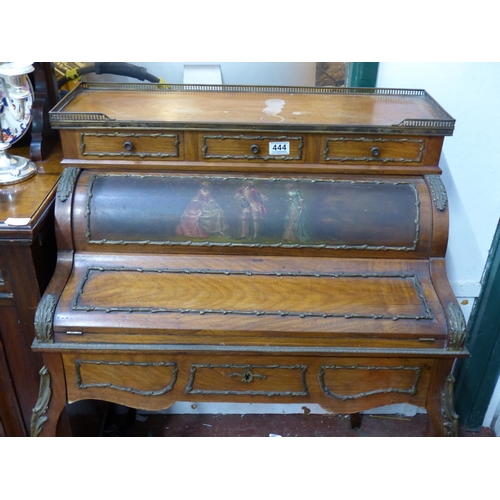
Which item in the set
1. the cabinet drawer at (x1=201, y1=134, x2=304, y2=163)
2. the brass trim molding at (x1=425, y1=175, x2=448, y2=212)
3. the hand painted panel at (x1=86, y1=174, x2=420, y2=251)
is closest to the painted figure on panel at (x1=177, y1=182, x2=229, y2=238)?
the hand painted panel at (x1=86, y1=174, x2=420, y2=251)

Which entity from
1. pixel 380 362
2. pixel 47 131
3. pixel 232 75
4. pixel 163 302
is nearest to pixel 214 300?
pixel 163 302

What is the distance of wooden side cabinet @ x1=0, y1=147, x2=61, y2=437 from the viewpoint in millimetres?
1713

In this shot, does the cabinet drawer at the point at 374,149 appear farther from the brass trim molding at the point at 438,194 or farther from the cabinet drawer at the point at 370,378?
the cabinet drawer at the point at 370,378

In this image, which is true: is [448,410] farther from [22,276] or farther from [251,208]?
[22,276]

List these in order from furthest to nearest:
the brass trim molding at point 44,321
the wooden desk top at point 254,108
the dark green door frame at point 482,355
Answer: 1. the dark green door frame at point 482,355
2. the wooden desk top at point 254,108
3. the brass trim molding at point 44,321

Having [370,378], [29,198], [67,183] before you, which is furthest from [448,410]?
[29,198]

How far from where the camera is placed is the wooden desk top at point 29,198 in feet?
5.48

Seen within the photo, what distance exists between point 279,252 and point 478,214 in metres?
0.97

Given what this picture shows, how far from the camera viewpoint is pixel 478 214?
2.22 metres

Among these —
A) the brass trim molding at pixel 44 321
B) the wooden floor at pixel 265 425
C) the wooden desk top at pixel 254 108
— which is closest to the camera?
the brass trim molding at pixel 44 321

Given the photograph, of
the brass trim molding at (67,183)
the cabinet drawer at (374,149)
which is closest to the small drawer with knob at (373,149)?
the cabinet drawer at (374,149)

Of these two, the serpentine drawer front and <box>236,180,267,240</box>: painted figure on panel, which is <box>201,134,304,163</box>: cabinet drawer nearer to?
the serpentine drawer front

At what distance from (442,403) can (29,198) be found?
5.14ft
